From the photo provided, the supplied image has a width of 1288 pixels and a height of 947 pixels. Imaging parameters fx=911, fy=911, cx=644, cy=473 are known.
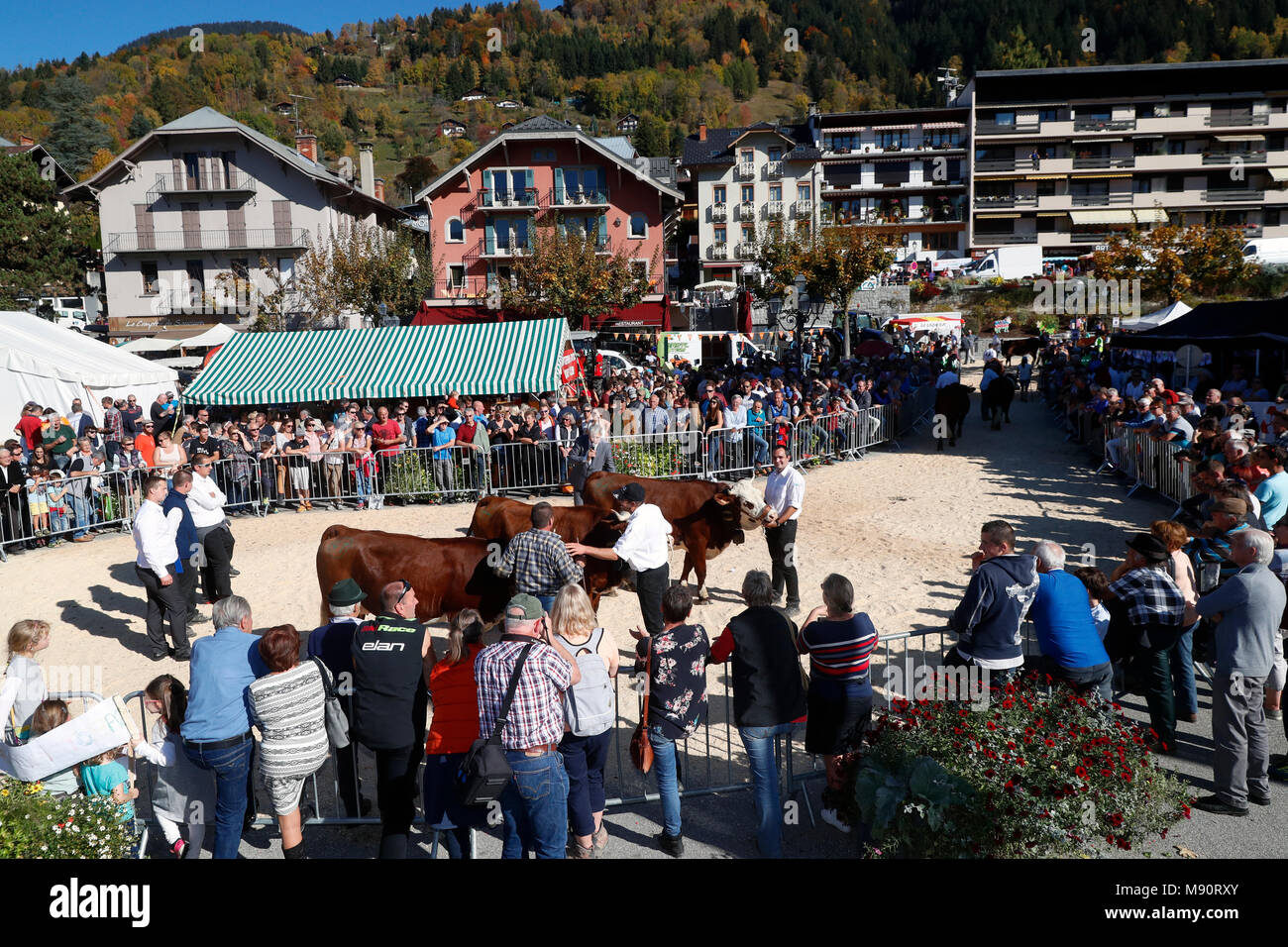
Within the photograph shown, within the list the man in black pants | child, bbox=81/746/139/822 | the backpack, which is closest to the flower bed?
the backpack

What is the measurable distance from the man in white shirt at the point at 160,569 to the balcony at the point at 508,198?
35.5m

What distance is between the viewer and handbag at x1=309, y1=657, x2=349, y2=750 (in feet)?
16.6

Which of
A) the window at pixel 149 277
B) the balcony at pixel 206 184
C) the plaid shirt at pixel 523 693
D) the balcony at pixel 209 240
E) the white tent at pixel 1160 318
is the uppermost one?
the balcony at pixel 206 184

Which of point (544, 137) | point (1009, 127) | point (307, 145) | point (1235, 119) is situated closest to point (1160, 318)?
point (544, 137)

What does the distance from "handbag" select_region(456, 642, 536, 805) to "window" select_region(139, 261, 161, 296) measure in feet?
143

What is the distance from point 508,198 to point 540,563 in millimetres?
38020

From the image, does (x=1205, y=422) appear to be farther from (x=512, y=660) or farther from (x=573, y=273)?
(x=573, y=273)

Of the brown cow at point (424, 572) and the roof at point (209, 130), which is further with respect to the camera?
the roof at point (209, 130)

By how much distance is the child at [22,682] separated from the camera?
5.25m

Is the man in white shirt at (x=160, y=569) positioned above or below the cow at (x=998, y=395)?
below

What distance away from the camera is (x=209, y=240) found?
40.9 meters

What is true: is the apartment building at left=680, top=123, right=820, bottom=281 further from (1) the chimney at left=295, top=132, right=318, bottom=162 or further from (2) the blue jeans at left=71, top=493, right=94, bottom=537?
(2) the blue jeans at left=71, top=493, right=94, bottom=537

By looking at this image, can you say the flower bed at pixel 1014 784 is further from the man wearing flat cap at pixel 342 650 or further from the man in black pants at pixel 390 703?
the man wearing flat cap at pixel 342 650

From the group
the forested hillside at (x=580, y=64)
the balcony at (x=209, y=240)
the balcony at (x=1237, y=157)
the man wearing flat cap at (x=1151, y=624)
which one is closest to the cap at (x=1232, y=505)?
the man wearing flat cap at (x=1151, y=624)
